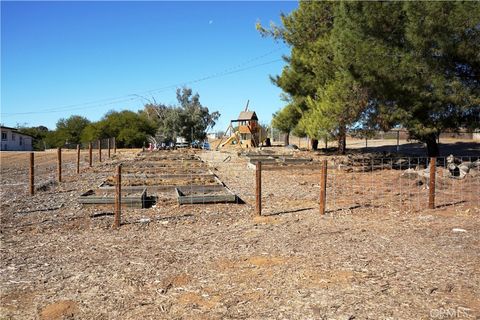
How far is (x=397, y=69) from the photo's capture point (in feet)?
48.9

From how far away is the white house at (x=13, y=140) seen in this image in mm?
61062

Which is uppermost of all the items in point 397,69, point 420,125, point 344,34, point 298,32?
point 298,32

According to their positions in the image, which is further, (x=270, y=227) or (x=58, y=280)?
(x=270, y=227)

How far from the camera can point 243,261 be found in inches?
245

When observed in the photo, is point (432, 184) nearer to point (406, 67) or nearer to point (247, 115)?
point (406, 67)

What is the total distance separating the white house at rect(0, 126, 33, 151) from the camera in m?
61.1

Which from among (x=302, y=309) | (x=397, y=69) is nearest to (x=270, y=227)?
(x=302, y=309)

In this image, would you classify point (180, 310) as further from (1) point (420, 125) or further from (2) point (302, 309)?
(1) point (420, 125)

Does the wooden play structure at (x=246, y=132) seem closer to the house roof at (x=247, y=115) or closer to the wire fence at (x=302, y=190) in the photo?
the house roof at (x=247, y=115)

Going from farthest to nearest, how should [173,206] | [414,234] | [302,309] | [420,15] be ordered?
1. [420,15]
2. [173,206]
3. [414,234]
4. [302,309]

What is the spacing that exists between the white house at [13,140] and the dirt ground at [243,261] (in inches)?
2220

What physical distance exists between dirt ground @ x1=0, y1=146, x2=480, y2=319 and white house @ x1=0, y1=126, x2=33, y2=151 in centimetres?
5639

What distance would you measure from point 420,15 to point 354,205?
24.3 ft

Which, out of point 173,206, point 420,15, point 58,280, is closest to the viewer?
point 58,280
